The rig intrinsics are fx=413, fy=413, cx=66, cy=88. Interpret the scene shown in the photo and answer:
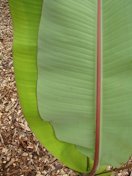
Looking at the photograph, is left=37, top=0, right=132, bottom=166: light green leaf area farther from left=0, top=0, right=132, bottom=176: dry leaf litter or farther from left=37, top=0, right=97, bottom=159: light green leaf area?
left=0, top=0, right=132, bottom=176: dry leaf litter

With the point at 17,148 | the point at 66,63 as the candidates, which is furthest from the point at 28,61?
the point at 17,148

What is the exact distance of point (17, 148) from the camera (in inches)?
59.7

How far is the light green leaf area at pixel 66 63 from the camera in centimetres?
74

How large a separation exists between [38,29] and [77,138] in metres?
0.22

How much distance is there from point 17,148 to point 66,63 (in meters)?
0.82

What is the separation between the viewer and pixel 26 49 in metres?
0.78

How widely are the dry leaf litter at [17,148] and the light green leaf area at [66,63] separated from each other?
2.23ft

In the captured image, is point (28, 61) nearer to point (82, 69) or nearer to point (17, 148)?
point (82, 69)

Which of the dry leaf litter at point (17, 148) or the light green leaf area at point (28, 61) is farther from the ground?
the light green leaf area at point (28, 61)

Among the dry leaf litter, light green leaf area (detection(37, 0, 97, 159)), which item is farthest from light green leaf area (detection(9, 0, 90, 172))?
the dry leaf litter

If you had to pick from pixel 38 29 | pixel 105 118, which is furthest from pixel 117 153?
pixel 38 29

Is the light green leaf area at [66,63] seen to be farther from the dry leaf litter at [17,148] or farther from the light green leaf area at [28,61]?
→ the dry leaf litter at [17,148]

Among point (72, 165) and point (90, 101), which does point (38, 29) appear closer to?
point (90, 101)

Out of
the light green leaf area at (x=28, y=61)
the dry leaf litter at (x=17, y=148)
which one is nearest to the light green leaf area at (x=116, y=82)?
the light green leaf area at (x=28, y=61)
